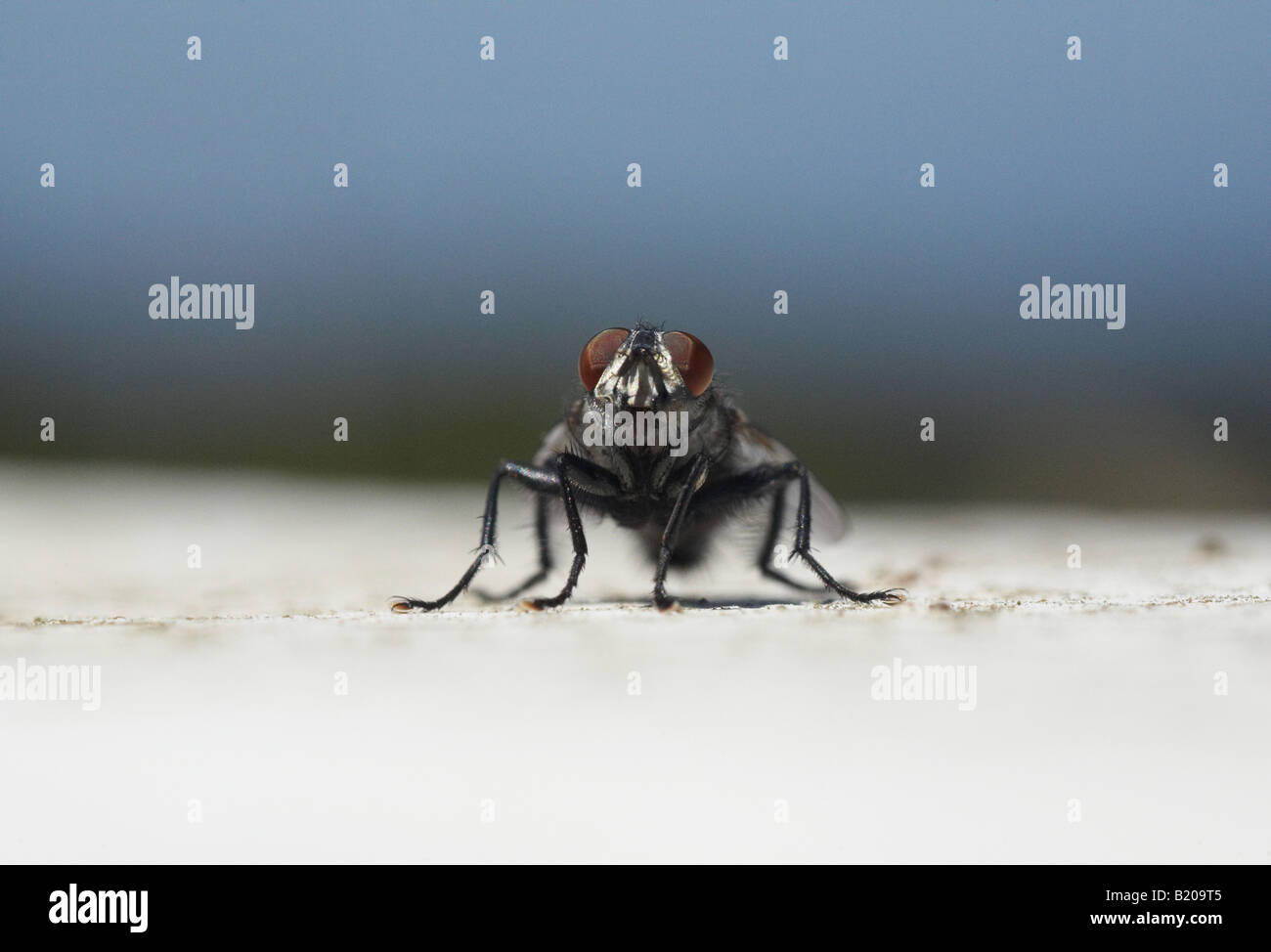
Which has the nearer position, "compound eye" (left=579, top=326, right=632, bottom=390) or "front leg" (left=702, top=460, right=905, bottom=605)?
"compound eye" (left=579, top=326, right=632, bottom=390)

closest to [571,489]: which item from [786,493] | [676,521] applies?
[676,521]

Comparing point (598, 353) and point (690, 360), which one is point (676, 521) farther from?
point (598, 353)

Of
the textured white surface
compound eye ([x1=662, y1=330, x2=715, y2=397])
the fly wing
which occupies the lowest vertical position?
the textured white surface

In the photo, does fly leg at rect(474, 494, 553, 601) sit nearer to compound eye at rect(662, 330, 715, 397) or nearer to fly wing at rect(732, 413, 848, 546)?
fly wing at rect(732, 413, 848, 546)

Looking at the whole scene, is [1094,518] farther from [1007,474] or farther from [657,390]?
[1007,474]

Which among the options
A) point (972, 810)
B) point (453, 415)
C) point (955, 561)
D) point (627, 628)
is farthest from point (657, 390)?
point (453, 415)

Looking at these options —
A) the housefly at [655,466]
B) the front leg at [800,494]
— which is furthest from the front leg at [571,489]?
the front leg at [800,494]

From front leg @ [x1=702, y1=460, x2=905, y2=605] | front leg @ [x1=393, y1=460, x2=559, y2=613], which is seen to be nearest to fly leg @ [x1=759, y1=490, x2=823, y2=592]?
front leg @ [x1=702, y1=460, x2=905, y2=605]

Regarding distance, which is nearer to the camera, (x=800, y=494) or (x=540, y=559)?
(x=800, y=494)
